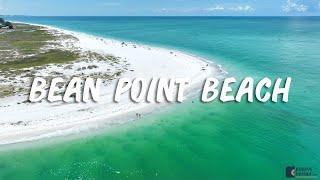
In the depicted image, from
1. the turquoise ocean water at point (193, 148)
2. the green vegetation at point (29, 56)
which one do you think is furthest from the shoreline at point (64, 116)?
the green vegetation at point (29, 56)

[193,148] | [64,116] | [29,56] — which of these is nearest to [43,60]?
[29,56]

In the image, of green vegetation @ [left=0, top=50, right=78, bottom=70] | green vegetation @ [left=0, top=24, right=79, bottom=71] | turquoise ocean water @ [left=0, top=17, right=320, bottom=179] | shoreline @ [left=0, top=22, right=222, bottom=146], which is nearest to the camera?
turquoise ocean water @ [left=0, top=17, right=320, bottom=179]

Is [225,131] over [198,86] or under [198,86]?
under

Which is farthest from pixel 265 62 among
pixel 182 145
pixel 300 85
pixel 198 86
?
pixel 182 145

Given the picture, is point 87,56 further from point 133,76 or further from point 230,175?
point 230,175

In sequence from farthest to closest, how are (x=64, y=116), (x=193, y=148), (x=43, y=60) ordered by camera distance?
(x=43, y=60)
(x=64, y=116)
(x=193, y=148)

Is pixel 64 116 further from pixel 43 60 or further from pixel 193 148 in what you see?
pixel 43 60

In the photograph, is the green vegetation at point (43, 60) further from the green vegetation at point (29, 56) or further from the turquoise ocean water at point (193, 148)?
the turquoise ocean water at point (193, 148)

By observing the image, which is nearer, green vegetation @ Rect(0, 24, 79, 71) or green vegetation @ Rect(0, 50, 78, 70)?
green vegetation @ Rect(0, 50, 78, 70)

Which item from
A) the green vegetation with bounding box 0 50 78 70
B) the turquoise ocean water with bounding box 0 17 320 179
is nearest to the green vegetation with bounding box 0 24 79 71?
the green vegetation with bounding box 0 50 78 70

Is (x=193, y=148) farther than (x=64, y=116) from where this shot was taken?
No

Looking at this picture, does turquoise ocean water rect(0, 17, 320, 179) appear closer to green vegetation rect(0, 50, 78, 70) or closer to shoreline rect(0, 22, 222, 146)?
shoreline rect(0, 22, 222, 146)
